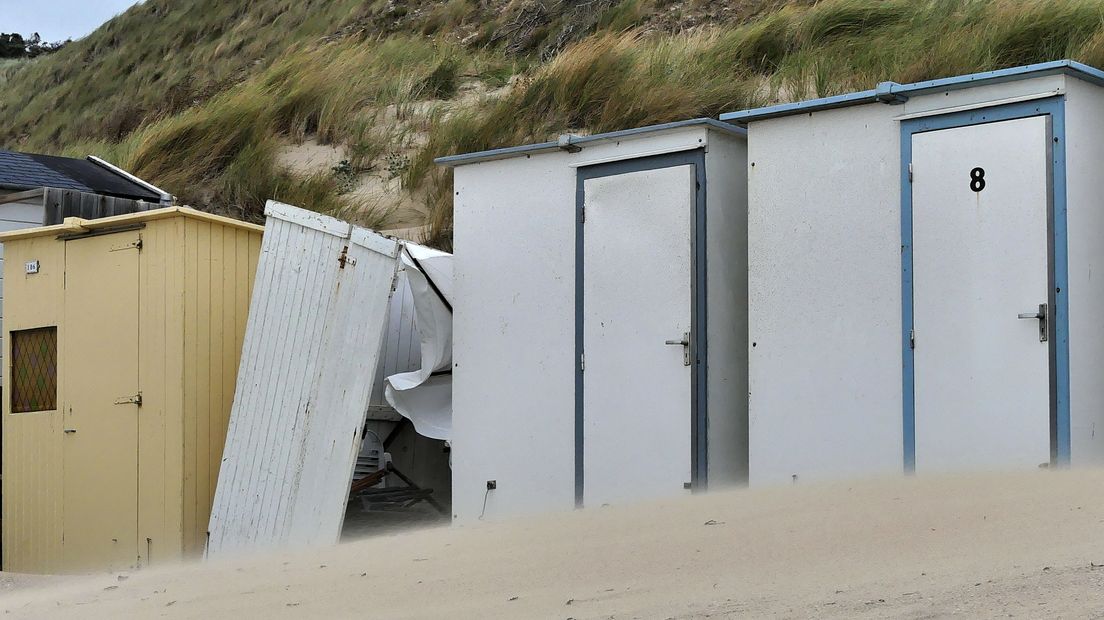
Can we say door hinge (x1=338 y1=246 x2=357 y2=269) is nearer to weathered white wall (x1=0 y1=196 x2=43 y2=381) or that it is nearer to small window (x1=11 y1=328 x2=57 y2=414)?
small window (x1=11 y1=328 x2=57 y2=414)

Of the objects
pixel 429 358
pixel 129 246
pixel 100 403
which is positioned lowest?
pixel 100 403

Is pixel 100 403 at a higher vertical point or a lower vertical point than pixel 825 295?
lower

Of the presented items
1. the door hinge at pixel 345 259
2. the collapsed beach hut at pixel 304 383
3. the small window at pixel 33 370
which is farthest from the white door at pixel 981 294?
the small window at pixel 33 370

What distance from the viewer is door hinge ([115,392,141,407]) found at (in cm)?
823

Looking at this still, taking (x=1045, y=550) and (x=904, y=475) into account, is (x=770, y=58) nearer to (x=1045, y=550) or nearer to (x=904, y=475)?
(x=904, y=475)

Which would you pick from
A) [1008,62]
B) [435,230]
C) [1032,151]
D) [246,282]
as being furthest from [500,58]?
[1032,151]

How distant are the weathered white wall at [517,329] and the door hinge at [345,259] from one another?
661 millimetres

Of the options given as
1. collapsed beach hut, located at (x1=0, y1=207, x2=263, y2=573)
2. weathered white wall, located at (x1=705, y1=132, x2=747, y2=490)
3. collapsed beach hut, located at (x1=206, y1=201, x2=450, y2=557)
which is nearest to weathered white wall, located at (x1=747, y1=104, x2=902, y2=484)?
weathered white wall, located at (x1=705, y1=132, x2=747, y2=490)

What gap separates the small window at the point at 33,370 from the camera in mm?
8836

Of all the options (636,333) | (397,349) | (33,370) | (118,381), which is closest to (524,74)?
(397,349)

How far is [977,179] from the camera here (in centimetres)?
618

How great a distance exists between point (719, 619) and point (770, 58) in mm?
10573

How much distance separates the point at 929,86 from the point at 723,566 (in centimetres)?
290

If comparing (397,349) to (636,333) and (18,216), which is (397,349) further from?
(18,216)
